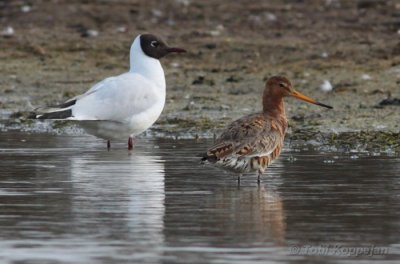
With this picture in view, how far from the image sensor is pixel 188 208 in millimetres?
8727

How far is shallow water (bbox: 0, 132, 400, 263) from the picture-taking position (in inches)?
283

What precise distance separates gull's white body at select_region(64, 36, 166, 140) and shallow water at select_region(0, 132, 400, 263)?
0.63 metres

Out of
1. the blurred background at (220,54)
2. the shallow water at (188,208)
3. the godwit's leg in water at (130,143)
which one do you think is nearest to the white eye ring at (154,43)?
the blurred background at (220,54)

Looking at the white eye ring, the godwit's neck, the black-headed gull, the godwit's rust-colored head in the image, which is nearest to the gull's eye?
the white eye ring

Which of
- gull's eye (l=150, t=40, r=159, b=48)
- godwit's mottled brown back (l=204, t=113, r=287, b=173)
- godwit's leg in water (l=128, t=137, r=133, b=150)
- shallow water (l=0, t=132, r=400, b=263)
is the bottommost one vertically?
godwit's leg in water (l=128, t=137, r=133, b=150)

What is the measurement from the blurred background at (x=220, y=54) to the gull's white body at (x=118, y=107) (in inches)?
40.6

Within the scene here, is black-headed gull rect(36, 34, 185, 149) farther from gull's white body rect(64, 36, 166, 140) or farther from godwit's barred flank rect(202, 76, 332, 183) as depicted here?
godwit's barred flank rect(202, 76, 332, 183)

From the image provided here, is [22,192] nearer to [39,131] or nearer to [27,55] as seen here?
[39,131]

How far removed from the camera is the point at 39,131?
14828 millimetres

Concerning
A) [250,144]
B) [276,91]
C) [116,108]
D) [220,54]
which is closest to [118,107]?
[116,108]

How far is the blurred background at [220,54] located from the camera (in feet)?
51.8

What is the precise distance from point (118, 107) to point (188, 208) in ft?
15.3

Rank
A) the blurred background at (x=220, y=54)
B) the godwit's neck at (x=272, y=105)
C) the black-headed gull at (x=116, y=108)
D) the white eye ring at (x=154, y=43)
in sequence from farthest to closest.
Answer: the blurred background at (x=220, y=54)
the white eye ring at (x=154, y=43)
the black-headed gull at (x=116, y=108)
the godwit's neck at (x=272, y=105)

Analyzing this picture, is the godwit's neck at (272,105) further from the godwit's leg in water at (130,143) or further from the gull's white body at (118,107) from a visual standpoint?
the gull's white body at (118,107)
